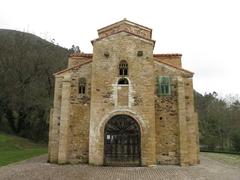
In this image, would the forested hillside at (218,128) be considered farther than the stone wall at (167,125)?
Yes

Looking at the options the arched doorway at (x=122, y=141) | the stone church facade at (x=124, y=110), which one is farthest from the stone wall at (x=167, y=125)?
the arched doorway at (x=122, y=141)

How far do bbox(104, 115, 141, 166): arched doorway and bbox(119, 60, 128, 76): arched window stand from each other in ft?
10.9

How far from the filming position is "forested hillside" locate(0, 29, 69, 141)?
146ft

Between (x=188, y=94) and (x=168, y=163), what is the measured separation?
547 cm

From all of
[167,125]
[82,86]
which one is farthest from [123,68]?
[167,125]

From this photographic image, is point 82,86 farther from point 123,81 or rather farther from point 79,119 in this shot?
point 123,81

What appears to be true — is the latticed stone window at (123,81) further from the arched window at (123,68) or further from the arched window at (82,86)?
the arched window at (82,86)

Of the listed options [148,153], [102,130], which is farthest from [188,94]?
[102,130]

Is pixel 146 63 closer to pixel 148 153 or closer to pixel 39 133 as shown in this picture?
pixel 148 153

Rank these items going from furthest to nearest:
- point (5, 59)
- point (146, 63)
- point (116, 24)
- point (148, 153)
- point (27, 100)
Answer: point (5, 59) → point (27, 100) → point (116, 24) → point (146, 63) → point (148, 153)

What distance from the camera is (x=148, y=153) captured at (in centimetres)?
2245

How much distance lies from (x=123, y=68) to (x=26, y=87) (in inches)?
991

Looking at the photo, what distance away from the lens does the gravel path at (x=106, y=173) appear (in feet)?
58.1

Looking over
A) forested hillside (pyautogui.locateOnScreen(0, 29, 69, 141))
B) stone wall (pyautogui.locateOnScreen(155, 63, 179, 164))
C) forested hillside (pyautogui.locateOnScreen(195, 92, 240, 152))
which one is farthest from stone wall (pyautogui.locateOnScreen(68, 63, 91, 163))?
forested hillside (pyautogui.locateOnScreen(195, 92, 240, 152))
